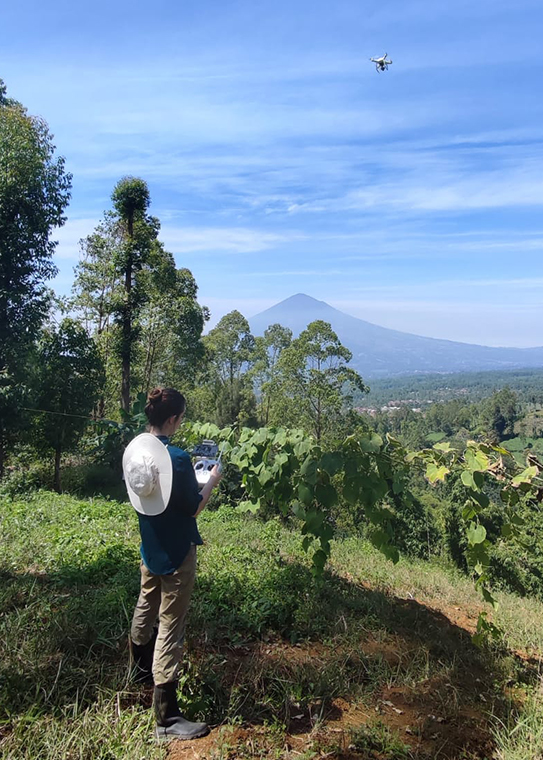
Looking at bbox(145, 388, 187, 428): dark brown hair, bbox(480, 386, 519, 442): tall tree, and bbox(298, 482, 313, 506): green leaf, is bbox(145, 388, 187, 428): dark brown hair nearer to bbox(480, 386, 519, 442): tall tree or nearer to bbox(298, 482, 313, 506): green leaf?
bbox(298, 482, 313, 506): green leaf

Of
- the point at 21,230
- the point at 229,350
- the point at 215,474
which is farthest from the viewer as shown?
the point at 229,350

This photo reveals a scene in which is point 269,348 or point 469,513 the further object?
point 269,348

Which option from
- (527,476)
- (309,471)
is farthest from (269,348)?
(527,476)

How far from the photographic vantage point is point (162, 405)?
7.88 feet

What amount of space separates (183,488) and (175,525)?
20 centimetres

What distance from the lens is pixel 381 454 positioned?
9.45 ft

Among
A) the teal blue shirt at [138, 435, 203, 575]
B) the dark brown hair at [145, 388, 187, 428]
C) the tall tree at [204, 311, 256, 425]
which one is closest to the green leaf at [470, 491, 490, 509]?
the teal blue shirt at [138, 435, 203, 575]

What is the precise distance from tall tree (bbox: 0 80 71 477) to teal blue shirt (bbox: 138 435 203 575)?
1097 cm

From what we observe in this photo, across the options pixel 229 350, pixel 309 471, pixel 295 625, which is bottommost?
pixel 295 625

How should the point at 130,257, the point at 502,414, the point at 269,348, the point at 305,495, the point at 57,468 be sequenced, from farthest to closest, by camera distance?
the point at 502,414
the point at 269,348
the point at 130,257
the point at 57,468
the point at 305,495

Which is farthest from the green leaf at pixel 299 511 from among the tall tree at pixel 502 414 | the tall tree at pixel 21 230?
the tall tree at pixel 502 414

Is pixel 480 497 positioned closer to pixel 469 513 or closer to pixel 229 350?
pixel 469 513

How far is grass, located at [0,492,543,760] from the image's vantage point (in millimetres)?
2252

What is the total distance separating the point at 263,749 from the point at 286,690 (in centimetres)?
40
